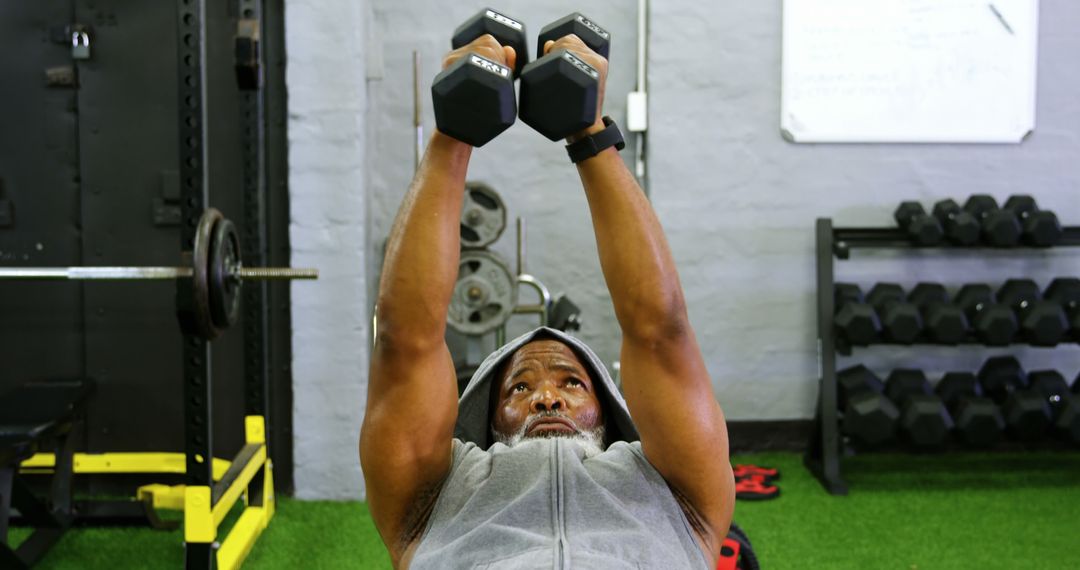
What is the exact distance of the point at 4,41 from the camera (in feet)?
9.37

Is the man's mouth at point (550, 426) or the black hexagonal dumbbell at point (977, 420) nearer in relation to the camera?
the man's mouth at point (550, 426)

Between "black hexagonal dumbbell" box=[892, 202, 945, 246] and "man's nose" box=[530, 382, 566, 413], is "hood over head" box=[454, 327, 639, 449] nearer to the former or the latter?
"man's nose" box=[530, 382, 566, 413]

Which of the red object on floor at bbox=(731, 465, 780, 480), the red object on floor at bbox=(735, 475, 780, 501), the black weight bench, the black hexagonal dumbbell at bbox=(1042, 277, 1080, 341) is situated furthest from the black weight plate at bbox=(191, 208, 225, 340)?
the black hexagonal dumbbell at bbox=(1042, 277, 1080, 341)

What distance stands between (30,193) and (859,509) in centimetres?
292

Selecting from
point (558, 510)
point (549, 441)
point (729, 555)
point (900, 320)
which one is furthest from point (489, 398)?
point (900, 320)

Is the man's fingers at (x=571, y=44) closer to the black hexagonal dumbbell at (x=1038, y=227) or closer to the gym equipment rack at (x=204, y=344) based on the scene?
the gym equipment rack at (x=204, y=344)

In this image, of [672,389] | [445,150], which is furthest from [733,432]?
[445,150]

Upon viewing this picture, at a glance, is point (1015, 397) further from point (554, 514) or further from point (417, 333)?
point (417, 333)

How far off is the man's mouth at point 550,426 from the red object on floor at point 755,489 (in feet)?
5.08

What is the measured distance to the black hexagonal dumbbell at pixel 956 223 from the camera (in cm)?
299

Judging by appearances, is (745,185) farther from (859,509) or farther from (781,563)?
(781,563)

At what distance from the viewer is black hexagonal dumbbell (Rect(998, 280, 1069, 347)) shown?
2.96 m

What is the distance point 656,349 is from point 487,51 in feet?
1.57

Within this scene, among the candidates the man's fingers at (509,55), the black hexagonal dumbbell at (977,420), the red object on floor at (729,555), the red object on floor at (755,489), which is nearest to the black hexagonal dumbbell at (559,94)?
the man's fingers at (509,55)
